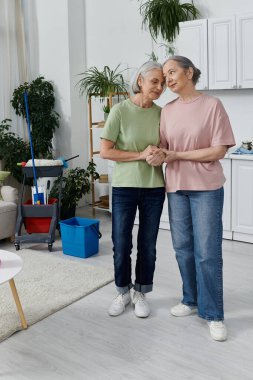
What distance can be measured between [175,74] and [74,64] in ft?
11.1

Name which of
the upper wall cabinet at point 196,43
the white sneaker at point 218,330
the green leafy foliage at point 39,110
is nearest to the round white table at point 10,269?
the white sneaker at point 218,330

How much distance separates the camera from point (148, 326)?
111 inches

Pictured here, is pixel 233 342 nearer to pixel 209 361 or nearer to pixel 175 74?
pixel 209 361

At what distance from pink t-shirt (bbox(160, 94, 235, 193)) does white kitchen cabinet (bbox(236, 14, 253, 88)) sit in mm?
1945

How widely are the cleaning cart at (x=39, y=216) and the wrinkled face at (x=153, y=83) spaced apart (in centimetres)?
197

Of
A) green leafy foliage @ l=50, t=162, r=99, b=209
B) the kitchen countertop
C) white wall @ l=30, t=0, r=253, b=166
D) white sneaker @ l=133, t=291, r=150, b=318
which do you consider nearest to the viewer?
white sneaker @ l=133, t=291, r=150, b=318

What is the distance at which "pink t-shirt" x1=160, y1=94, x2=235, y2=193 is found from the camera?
2.51 m

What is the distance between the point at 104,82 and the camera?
526 cm

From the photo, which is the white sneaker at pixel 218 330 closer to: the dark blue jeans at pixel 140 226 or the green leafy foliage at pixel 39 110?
the dark blue jeans at pixel 140 226

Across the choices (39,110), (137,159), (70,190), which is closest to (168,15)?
(39,110)

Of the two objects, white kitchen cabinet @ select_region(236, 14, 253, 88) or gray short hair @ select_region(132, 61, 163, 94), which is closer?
gray short hair @ select_region(132, 61, 163, 94)

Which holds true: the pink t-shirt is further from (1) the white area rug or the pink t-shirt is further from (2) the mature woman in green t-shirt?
(1) the white area rug

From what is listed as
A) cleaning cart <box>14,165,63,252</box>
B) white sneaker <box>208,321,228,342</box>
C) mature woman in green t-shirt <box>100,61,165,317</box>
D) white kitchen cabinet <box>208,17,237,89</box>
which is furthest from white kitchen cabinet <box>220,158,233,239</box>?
white sneaker <box>208,321,228,342</box>

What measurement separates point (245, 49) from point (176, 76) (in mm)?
2004
